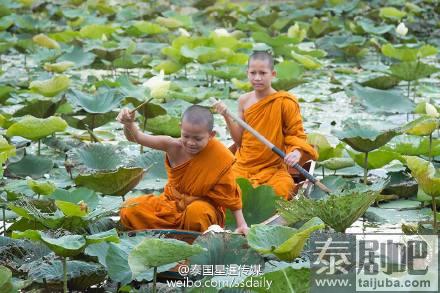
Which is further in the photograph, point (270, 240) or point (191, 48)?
point (191, 48)

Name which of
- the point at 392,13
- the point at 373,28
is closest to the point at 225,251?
the point at 373,28

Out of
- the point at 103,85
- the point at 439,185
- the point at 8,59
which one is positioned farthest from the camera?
the point at 8,59

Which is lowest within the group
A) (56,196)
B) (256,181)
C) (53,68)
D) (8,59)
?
(8,59)

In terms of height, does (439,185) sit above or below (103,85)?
above

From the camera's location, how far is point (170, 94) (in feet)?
24.3

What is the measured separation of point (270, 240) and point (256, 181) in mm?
1741

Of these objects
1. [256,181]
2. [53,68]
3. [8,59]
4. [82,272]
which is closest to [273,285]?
[82,272]

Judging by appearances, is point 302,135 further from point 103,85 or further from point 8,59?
point 8,59

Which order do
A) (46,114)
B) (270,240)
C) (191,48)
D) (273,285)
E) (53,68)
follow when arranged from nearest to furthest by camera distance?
1. (273,285)
2. (270,240)
3. (46,114)
4. (53,68)
5. (191,48)

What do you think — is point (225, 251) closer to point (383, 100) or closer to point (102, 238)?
point (102, 238)

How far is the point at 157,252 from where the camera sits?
10.6 ft

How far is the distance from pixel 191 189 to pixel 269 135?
112 cm

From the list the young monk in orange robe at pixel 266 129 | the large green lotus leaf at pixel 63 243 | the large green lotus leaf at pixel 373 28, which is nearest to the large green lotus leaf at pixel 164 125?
the young monk in orange robe at pixel 266 129

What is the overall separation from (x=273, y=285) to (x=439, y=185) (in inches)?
49.1
